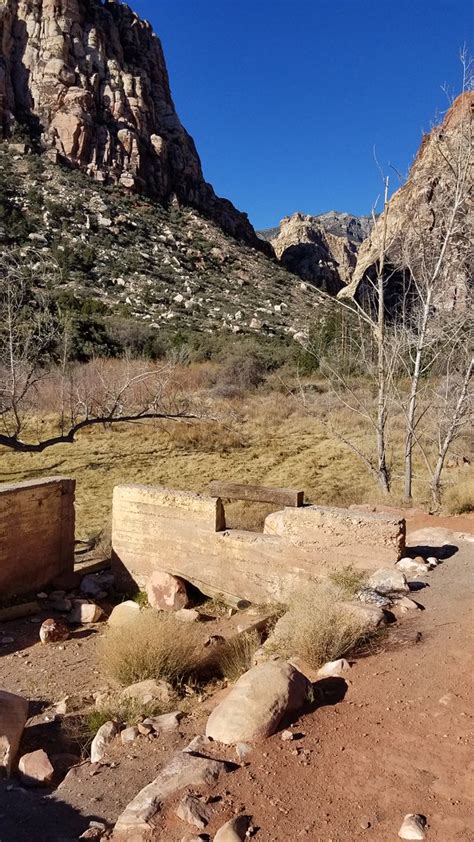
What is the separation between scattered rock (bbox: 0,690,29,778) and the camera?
388 cm

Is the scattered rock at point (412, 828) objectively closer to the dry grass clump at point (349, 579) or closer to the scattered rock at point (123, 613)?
the dry grass clump at point (349, 579)

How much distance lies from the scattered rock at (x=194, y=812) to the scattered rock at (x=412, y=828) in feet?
3.09

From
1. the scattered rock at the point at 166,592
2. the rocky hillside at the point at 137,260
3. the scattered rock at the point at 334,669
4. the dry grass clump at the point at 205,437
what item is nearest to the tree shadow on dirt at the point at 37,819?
the scattered rock at the point at 334,669

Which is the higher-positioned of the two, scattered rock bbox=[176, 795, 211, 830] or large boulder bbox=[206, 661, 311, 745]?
large boulder bbox=[206, 661, 311, 745]

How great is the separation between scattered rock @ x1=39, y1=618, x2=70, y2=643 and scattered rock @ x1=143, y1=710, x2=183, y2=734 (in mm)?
2671

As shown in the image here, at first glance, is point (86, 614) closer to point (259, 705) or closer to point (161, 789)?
point (259, 705)

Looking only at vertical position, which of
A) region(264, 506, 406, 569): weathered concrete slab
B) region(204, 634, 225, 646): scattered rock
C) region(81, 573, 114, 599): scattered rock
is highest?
region(264, 506, 406, 569): weathered concrete slab

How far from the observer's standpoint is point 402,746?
11.3 feet

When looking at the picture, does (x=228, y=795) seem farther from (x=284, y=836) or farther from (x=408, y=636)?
(x=408, y=636)

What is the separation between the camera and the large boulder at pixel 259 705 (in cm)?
365

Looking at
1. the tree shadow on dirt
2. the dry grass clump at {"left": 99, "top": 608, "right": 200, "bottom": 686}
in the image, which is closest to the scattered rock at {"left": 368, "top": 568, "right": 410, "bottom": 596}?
the dry grass clump at {"left": 99, "top": 608, "right": 200, "bottom": 686}

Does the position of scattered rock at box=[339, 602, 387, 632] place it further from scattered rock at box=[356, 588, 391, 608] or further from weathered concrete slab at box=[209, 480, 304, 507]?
weathered concrete slab at box=[209, 480, 304, 507]

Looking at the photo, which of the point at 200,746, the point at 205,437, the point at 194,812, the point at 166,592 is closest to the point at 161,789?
the point at 194,812

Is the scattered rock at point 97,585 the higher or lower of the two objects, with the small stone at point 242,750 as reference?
lower
